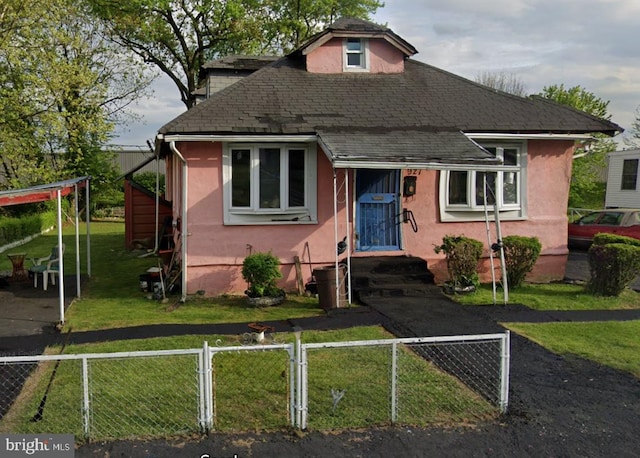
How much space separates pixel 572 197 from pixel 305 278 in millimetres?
26726

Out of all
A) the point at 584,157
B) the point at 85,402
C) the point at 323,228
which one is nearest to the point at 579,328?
the point at 323,228

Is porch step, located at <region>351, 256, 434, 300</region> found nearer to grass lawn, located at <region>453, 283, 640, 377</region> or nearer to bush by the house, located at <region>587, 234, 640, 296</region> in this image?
grass lawn, located at <region>453, 283, 640, 377</region>

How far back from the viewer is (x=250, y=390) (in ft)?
19.2

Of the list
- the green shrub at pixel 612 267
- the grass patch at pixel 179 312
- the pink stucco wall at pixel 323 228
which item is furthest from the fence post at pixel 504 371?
the green shrub at pixel 612 267

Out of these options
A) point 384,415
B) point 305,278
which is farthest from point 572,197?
point 384,415

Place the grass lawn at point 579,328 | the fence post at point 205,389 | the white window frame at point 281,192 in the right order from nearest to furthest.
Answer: the fence post at point 205,389
the grass lawn at point 579,328
the white window frame at point 281,192

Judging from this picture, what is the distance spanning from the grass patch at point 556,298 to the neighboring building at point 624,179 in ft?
→ 62.6

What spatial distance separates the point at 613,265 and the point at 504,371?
7.17 metres

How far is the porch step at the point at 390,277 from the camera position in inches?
424

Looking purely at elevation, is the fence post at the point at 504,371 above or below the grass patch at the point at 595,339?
above

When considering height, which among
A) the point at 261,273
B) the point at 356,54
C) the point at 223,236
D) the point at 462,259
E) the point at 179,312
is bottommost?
the point at 179,312

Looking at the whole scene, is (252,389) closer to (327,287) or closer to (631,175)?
(327,287)

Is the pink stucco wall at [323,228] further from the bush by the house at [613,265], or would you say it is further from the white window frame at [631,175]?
the white window frame at [631,175]

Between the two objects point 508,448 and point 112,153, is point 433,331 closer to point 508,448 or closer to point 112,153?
point 508,448
